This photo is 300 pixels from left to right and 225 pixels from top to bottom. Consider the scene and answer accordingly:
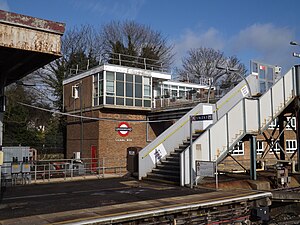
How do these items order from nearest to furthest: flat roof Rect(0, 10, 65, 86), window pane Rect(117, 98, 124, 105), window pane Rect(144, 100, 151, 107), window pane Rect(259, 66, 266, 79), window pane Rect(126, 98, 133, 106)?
flat roof Rect(0, 10, 65, 86) → window pane Rect(259, 66, 266, 79) → window pane Rect(117, 98, 124, 105) → window pane Rect(126, 98, 133, 106) → window pane Rect(144, 100, 151, 107)

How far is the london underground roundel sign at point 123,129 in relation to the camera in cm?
2705

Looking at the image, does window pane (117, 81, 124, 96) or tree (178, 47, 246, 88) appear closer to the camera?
window pane (117, 81, 124, 96)

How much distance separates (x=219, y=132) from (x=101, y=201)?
649 cm

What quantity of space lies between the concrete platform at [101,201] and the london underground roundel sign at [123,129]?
1237cm

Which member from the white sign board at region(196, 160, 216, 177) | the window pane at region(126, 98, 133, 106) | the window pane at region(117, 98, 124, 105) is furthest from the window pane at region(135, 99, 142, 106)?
the white sign board at region(196, 160, 216, 177)

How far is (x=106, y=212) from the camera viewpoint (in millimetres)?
9016

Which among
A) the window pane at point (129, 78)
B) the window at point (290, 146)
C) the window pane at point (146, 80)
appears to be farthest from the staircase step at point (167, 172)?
the window at point (290, 146)

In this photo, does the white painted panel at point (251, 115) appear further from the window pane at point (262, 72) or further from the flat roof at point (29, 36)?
the flat roof at point (29, 36)

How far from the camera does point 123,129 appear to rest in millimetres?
27219

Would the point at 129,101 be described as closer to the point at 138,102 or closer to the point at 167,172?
the point at 138,102

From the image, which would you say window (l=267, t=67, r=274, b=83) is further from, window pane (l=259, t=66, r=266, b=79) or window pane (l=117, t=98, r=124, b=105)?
window pane (l=117, t=98, r=124, b=105)

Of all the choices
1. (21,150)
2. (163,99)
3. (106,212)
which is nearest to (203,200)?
(106,212)

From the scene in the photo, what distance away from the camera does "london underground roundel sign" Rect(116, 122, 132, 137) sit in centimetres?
2705

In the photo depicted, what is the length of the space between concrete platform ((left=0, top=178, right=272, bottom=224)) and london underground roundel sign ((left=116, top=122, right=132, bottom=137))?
12369 millimetres
